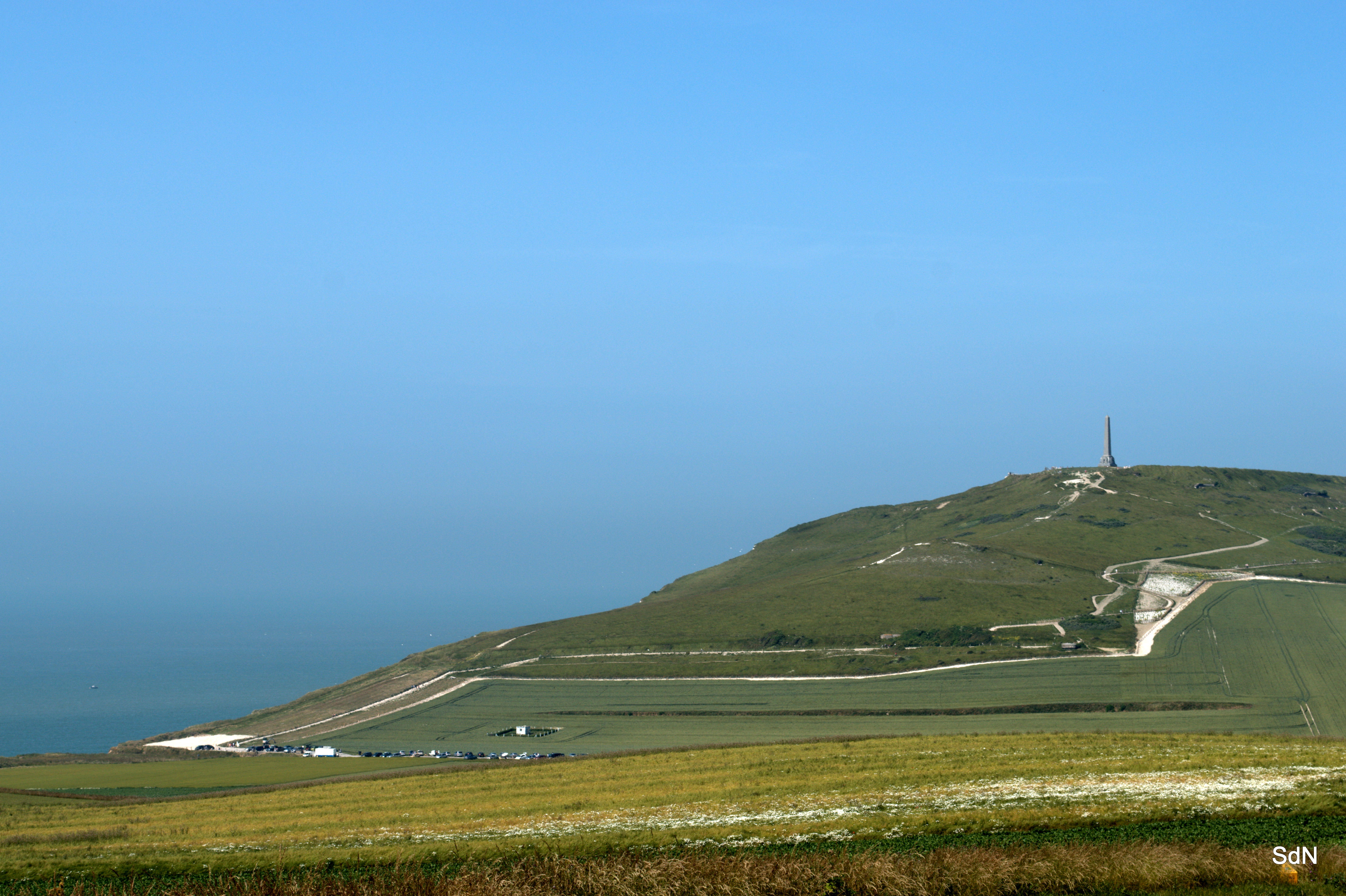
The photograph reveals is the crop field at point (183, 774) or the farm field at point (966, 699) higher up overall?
the crop field at point (183, 774)

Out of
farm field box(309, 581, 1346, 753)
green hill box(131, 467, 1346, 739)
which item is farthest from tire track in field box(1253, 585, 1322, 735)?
green hill box(131, 467, 1346, 739)

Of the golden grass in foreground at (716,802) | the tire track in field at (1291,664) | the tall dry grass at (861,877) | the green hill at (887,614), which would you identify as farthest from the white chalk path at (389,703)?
the tall dry grass at (861,877)

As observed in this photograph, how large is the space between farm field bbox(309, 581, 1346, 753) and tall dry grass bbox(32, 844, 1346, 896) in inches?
2295

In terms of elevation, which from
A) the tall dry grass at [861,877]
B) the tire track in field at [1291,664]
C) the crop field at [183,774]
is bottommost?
the tire track in field at [1291,664]

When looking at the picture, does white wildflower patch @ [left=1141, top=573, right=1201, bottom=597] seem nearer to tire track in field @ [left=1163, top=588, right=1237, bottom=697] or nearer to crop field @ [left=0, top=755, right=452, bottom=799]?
tire track in field @ [left=1163, top=588, right=1237, bottom=697]

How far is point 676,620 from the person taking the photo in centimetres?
15575

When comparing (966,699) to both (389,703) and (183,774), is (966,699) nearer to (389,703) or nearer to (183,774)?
(389,703)

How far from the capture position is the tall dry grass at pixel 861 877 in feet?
78.6

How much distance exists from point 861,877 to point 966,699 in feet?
268

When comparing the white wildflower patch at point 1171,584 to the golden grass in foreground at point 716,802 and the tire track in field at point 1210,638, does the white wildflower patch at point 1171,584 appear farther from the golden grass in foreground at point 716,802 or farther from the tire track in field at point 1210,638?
the golden grass in foreground at point 716,802

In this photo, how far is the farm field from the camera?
88.7m

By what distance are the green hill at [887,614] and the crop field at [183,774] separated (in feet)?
79.8

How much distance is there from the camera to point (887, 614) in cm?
14238

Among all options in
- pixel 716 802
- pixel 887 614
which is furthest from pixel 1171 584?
pixel 716 802
